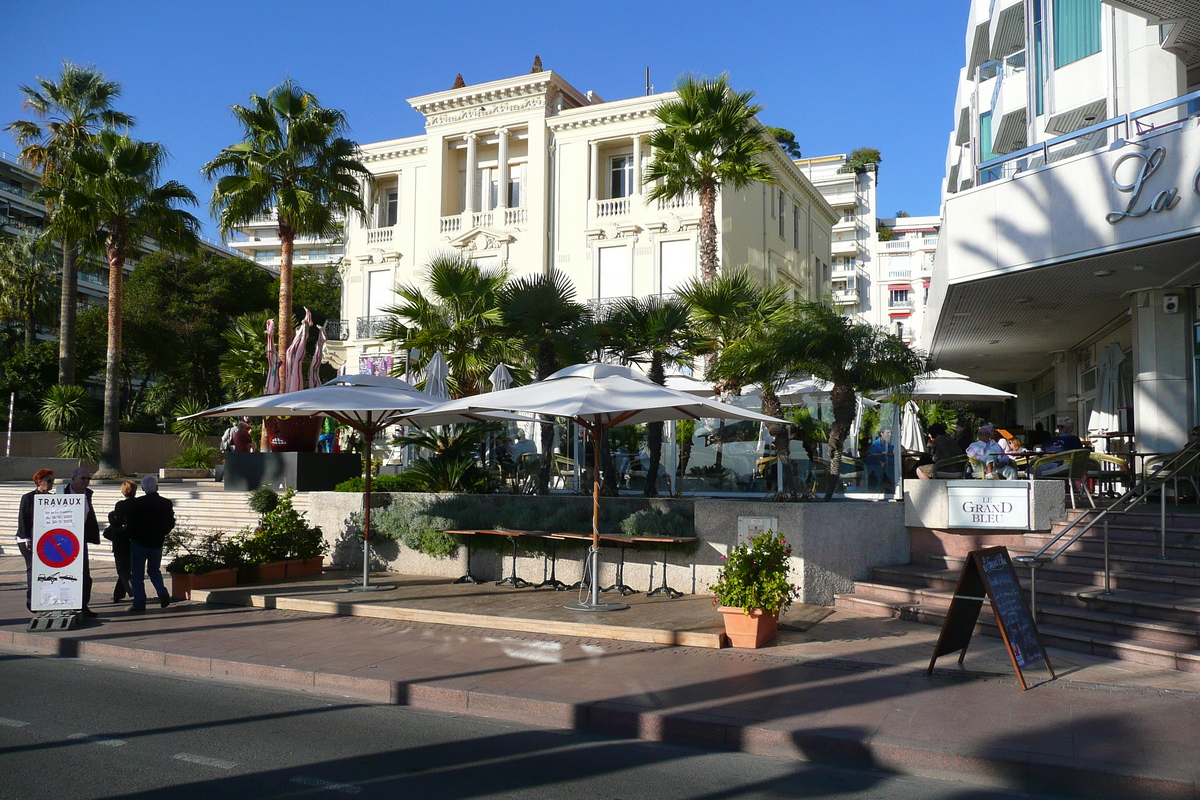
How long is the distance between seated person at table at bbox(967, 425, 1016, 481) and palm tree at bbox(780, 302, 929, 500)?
129 centimetres

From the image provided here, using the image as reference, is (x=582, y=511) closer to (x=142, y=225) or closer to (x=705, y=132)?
(x=705, y=132)

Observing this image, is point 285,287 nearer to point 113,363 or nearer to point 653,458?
point 113,363

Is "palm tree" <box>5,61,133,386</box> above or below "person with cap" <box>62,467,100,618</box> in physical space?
above

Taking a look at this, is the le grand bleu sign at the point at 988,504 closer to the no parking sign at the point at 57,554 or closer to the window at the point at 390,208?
the no parking sign at the point at 57,554

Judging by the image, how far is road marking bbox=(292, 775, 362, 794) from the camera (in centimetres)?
521

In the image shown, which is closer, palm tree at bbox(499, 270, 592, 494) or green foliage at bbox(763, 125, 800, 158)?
palm tree at bbox(499, 270, 592, 494)

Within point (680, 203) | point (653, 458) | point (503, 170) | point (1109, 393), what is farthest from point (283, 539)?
point (503, 170)

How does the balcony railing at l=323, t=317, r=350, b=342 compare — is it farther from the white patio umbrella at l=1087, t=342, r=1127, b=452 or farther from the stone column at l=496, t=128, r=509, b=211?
the white patio umbrella at l=1087, t=342, r=1127, b=452

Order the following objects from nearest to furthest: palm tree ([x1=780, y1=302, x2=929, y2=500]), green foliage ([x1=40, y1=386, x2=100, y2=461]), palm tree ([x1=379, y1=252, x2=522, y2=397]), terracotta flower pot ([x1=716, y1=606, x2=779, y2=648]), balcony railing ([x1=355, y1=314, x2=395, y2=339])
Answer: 1. terracotta flower pot ([x1=716, y1=606, x2=779, y2=648])
2. palm tree ([x1=780, y1=302, x2=929, y2=500])
3. palm tree ([x1=379, y1=252, x2=522, y2=397])
4. green foliage ([x1=40, y1=386, x2=100, y2=461])
5. balcony railing ([x1=355, y1=314, x2=395, y2=339])

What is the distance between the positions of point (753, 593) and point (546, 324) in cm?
841

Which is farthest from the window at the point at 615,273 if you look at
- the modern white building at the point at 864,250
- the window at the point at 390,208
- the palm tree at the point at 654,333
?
the modern white building at the point at 864,250

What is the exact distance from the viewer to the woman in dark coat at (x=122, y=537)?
36.2ft

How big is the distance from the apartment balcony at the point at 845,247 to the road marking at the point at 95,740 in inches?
2744

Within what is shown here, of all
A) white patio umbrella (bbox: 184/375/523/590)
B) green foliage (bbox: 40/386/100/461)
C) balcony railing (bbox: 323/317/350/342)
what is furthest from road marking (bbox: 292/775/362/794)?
balcony railing (bbox: 323/317/350/342)
